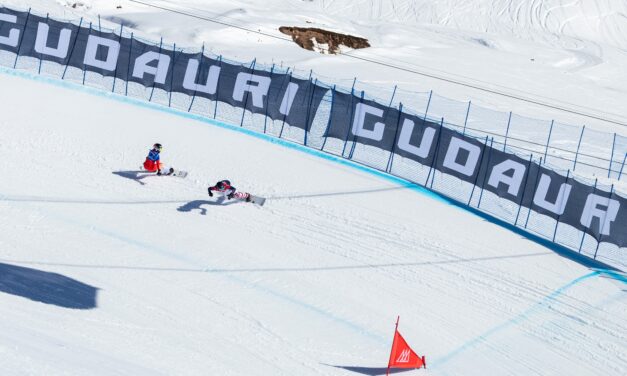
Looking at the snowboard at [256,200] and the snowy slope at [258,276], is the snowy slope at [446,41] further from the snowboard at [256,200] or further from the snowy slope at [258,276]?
the snowboard at [256,200]

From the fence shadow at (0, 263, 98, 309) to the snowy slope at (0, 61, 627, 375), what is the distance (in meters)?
0.04

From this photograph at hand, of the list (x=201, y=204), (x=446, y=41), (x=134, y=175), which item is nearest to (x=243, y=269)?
(x=201, y=204)

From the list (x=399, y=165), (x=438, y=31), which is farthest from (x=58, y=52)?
(x=438, y=31)

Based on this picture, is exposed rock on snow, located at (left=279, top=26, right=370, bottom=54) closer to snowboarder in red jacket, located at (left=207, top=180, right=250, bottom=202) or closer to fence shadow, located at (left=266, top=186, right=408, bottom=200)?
fence shadow, located at (left=266, top=186, right=408, bottom=200)

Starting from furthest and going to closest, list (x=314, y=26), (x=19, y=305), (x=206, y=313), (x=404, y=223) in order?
(x=314, y=26) → (x=404, y=223) → (x=206, y=313) → (x=19, y=305)

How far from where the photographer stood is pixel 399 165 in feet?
68.3

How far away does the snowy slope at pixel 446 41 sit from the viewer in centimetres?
3198

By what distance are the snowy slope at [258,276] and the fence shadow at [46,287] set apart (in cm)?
4

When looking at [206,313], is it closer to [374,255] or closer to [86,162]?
[374,255]

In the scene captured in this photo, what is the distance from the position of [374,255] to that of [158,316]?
5324 millimetres

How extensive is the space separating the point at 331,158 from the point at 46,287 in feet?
34.2

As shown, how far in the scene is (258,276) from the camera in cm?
1436

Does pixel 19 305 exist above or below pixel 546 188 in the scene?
below

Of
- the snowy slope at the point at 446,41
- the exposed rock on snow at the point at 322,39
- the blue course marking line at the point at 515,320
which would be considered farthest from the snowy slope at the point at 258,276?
the exposed rock on snow at the point at 322,39
